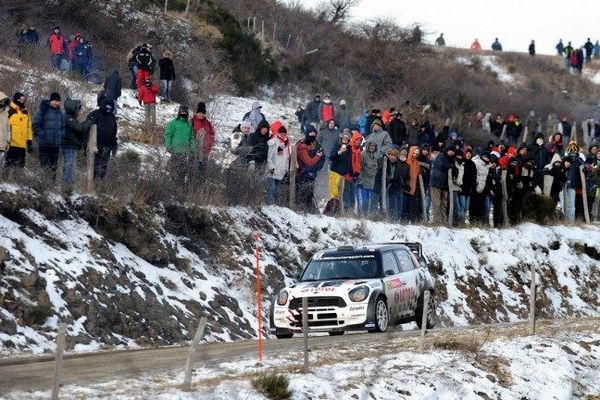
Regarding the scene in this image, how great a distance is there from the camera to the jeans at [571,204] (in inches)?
1490

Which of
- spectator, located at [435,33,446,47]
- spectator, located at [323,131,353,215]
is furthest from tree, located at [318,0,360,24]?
spectator, located at [323,131,353,215]

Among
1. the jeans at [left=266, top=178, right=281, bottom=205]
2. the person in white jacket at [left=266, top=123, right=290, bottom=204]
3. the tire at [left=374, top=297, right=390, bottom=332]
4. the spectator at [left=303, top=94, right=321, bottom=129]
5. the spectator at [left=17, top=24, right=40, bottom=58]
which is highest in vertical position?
the spectator at [left=17, top=24, right=40, bottom=58]

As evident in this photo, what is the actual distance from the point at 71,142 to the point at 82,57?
1683 cm

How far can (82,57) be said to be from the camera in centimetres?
3912

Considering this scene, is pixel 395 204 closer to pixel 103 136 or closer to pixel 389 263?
pixel 389 263

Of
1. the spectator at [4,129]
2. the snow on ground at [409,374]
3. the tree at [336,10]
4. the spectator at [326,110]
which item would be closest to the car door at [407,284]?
the snow on ground at [409,374]

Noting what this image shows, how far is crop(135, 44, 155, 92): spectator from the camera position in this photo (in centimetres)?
3581

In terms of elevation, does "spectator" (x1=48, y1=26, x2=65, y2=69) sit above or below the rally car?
above

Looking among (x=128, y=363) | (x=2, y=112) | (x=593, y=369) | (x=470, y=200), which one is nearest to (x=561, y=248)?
(x=470, y=200)

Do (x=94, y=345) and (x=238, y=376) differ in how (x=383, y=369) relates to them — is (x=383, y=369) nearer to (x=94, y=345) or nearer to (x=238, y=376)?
(x=238, y=376)

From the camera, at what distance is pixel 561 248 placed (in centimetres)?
3612

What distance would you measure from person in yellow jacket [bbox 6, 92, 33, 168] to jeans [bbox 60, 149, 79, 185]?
0.86 m

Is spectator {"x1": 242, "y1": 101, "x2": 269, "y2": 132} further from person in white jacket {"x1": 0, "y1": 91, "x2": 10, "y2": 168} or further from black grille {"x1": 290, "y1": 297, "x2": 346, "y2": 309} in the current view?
black grille {"x1": 290, "y1": 297, "x2": 346, "y2": 309}

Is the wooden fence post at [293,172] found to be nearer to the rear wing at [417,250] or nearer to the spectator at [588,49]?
the rear wing at [417,250]
